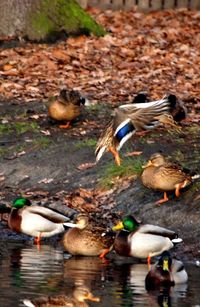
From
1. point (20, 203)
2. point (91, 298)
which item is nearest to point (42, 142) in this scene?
point (20, 203)

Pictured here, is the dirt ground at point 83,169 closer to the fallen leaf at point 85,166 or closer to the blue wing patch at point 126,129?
the fallen leaf at point 85,166

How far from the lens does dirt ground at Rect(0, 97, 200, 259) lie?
15.6 meters

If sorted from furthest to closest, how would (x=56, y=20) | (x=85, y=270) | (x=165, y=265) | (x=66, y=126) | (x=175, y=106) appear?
(x=56, y=20), (x=66, y=126), (x=175, y=106), (x=85, y=270), (x=165, y=265)

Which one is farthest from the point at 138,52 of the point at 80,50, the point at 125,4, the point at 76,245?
the point at 76,245

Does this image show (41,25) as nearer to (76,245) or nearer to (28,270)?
(76,245)

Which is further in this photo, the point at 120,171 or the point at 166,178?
the point at 120,171

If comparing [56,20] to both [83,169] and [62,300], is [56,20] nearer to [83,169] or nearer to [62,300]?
[83,169]

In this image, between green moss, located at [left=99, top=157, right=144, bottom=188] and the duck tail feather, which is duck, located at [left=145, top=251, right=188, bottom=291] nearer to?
the duck tail feather

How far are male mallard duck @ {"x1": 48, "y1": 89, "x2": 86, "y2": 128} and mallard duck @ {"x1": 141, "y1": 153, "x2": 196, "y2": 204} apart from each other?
3.42 meters

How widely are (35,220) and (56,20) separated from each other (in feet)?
29.6

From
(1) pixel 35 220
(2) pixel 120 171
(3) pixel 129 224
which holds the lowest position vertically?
(1) pixel 35 220

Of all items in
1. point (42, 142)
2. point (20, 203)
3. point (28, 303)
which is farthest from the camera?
point (42, 142)

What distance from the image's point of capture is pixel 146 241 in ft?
47.7

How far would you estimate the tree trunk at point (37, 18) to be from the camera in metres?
23.9
